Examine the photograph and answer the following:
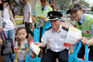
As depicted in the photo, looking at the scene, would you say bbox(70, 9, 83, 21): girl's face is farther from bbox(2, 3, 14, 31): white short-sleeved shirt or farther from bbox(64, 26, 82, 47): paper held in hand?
bbox(2, 3, 14, 31): white short-sleeved shirt

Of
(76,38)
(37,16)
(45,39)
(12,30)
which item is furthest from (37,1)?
(76,38)

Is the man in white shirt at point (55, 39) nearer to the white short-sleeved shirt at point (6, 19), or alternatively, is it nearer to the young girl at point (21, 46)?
the young girl at point (21, 46)

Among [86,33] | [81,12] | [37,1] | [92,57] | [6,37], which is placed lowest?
[92,57]

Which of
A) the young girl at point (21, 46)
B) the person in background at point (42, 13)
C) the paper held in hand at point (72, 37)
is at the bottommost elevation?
the young girl at point (21, 46)

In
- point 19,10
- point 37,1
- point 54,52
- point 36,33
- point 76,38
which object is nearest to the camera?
point 76,38

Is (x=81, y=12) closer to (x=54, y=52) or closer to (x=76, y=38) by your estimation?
(x=76, y=38)

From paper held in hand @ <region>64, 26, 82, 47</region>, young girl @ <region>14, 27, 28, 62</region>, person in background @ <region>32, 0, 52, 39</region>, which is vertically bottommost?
young girl @ <region>14, 27, 28, 62</region>

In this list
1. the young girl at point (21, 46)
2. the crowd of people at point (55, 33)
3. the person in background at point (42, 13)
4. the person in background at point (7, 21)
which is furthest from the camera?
the person in background at point (42, 13)

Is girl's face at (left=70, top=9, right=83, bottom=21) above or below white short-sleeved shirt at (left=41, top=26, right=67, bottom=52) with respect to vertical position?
above

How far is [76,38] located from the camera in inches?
63.5

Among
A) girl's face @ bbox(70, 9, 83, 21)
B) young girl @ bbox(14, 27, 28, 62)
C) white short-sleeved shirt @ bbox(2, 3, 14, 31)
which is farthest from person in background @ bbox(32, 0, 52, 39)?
girl's face @ bbox(70, 9, 83, 21)

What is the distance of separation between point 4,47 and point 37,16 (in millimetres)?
1433

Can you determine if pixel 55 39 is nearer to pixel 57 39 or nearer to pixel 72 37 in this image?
pixel 57 39

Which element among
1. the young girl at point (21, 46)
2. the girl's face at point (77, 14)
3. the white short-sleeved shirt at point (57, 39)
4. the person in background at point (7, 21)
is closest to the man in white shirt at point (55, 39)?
the white short-sleeved shirt at point (57, 39)
